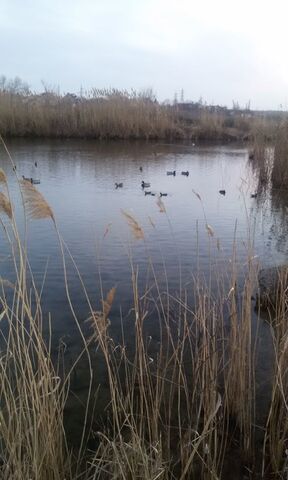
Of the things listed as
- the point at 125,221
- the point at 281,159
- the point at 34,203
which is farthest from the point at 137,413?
the point at 281,159

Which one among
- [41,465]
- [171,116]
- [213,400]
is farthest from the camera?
[171,116]

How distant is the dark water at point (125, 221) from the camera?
4703mm

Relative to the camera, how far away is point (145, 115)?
67.1 feet

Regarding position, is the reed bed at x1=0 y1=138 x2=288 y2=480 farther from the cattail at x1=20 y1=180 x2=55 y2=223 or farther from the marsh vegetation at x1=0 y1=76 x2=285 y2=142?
the marsh vegetation at x1=0 y1=76 x2=285 y2=142

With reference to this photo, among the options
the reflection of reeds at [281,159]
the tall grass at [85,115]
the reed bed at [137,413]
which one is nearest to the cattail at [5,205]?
the reed bed at [137,413]

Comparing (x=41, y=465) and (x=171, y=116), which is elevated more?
(x=171, y=116)

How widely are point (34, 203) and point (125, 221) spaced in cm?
529

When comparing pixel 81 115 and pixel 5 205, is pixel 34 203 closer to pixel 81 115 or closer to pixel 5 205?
pixel 5 205

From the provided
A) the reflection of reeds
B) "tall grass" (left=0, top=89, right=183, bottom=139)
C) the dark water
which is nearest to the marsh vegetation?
"tall grass" (left=0, top=89, right=183, bottom=139)

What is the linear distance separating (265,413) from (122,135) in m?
18.7

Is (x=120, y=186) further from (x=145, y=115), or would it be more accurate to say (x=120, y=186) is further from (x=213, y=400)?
(x=145, y=115)

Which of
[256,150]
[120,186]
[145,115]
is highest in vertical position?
[145,115]

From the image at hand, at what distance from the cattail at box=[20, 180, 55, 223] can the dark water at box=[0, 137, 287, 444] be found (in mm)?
725

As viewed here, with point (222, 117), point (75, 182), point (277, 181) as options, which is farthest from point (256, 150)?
point (222, 117)
